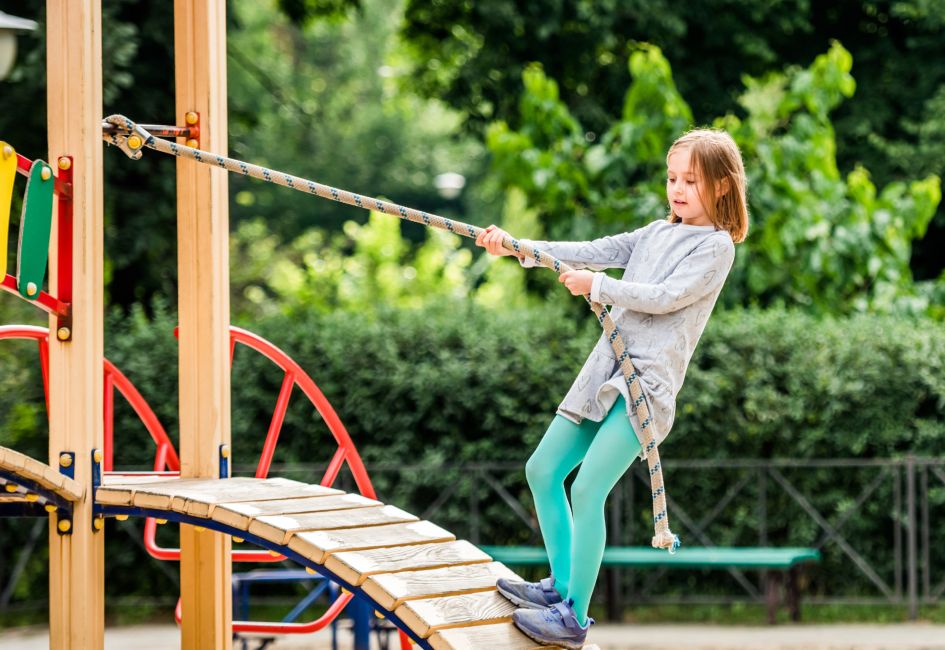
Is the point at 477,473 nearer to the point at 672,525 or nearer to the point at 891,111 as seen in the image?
the point at 672,525

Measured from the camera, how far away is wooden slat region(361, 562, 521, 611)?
3.96 metres

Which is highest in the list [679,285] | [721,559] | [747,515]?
[679,285]

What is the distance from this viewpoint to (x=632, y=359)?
395 cm

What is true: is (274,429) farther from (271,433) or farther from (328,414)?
(328,414)

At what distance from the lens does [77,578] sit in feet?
14.2

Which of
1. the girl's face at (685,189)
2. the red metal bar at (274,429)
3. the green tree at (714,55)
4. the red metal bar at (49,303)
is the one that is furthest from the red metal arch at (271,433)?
the green tree at (714,55)

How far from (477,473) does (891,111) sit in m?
7.06

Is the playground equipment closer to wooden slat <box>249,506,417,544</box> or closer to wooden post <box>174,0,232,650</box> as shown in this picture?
wooden slat <box>249,506,417,544</box>

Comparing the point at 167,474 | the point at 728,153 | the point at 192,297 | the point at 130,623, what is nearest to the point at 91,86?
the point at 192,297

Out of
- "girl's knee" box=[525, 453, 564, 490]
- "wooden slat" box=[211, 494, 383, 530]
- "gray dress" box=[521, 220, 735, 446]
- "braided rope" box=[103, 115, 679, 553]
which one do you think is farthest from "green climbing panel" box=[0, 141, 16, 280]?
"girl's knee" box=[525, 453, 564, 490]

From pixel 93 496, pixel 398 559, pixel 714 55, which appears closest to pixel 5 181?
pixel 93 496

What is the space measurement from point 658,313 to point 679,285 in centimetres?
11

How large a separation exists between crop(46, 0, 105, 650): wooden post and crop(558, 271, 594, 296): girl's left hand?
1.60 metres

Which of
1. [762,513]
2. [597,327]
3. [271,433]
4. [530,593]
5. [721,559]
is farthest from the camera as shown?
[597,327]
